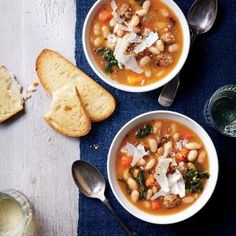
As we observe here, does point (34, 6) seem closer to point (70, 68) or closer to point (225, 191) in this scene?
point (70, 68)

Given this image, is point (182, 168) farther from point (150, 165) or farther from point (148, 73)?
point (148, 73)

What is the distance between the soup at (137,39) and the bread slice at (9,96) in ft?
1.62

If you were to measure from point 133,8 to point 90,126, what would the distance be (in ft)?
2.20

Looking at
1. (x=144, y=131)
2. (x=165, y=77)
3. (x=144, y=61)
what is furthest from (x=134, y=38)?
(x=144, y=131)

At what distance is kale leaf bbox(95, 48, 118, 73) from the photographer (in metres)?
2.60

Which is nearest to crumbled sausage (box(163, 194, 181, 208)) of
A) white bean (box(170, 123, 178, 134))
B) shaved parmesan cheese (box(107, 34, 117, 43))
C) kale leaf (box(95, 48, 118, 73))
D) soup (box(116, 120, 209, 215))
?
soup (box(116, 120, 209, 215))

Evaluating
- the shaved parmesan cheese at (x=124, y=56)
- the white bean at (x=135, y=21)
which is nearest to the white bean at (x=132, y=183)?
the shaved parmesan cheese at (x=124, y=56)

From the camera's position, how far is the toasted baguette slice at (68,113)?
106 inches

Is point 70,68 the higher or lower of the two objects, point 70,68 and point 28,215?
the higher

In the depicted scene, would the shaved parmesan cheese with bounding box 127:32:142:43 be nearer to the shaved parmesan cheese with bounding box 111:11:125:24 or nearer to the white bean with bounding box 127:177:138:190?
the shaved parmesan cheese with bounding box 111:11:125:24

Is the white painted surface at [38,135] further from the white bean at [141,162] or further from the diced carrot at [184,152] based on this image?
the diced carrot at [184,152]

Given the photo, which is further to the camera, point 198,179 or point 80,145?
point 80,145

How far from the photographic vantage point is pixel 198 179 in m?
2.54

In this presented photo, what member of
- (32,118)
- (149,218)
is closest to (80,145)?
(32,118)
